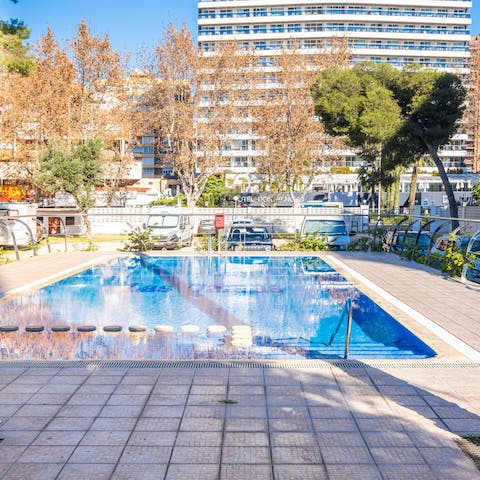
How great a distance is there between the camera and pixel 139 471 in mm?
3727

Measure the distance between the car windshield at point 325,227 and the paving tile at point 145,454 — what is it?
15.6 meters

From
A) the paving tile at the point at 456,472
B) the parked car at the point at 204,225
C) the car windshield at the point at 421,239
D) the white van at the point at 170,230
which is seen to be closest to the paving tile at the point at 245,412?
the paving tile at the point at 456,472

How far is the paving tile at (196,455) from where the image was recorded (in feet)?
12.7

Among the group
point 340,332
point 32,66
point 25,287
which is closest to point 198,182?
point 32,66

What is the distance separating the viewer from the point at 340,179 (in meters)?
55.9

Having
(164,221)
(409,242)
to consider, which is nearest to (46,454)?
(409,242)

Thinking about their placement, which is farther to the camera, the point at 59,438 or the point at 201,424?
the point at 201,424

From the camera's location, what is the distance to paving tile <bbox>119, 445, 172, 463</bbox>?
388 centimetres

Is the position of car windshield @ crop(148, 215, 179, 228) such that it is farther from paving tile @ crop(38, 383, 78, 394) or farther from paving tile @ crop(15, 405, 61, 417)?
paving tile @ crop(15, 405, 61, 417)

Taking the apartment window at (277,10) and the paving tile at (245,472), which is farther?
the apartment window at (277,10)

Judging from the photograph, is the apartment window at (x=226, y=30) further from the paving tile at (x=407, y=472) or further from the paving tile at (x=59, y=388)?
the paving tile at (x=407, y=472)

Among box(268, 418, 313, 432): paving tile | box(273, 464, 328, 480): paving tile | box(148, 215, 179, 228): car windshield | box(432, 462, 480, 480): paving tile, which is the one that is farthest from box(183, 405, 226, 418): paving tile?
box(148, 215, 179, 228): car windshield

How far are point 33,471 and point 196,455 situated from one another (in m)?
1.08

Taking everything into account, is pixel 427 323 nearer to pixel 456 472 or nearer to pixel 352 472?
pixel 456 472
